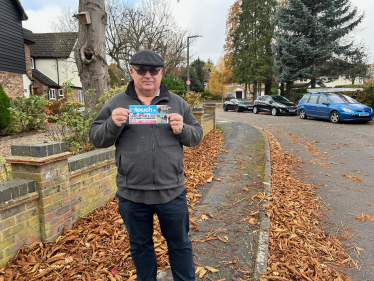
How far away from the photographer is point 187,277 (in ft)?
7.09

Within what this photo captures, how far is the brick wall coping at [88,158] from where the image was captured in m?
3.14

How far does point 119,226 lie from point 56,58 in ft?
98.9

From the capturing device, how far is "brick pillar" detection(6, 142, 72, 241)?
8.66 ft

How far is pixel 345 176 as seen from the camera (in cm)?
554

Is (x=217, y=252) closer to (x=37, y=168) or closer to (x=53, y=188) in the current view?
(x=53, y=188)

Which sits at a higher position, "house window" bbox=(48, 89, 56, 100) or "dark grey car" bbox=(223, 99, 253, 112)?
"house window" bbox=(48, 89, 56, 100)

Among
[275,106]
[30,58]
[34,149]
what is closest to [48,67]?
[30,58]

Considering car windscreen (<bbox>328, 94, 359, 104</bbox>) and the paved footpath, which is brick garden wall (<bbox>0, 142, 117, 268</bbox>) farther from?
car windscreen (<bbox>328, 94, 359, 104</bbox>)

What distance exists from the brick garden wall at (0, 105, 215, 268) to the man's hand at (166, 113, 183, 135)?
1.54 m

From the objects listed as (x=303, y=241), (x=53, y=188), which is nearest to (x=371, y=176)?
(x=303, y=241)

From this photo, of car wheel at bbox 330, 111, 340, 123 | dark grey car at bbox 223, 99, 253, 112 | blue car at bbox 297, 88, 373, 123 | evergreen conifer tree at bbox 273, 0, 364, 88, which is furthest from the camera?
dark grey car at bbox 223, 99, 253, 112

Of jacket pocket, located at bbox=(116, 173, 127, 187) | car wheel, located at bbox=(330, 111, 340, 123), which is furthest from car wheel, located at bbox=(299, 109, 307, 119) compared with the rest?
jacket pocket, located at bbox=(116, 173, 127, 187)

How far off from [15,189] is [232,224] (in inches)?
101

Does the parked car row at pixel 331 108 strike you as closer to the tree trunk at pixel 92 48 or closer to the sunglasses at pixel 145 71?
the tree trunk at pixel 92 48
